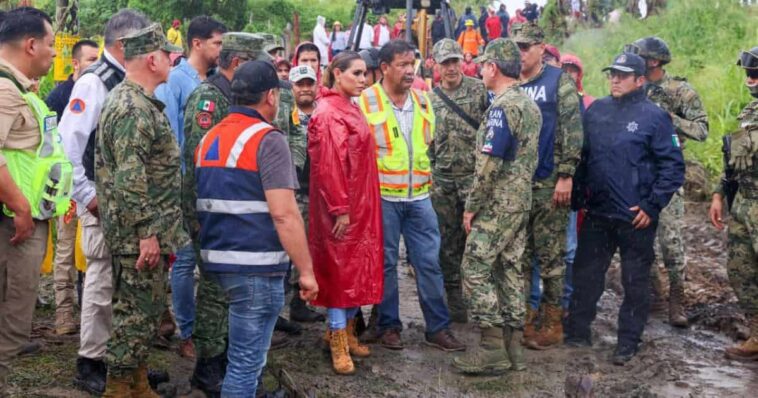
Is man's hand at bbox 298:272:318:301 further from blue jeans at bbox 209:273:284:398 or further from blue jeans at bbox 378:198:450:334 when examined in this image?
blue jeans at bbox 378:198:450:334

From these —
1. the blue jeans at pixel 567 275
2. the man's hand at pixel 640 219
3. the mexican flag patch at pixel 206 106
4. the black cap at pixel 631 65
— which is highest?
the black cap at pixel 631 65

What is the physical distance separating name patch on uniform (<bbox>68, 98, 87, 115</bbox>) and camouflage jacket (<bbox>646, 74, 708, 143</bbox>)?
4364 millimetres

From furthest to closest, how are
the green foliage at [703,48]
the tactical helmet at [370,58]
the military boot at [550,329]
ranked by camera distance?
the green foliage at [703,48] < the tactical helmet at [370,58] < the military boot at [550,329]

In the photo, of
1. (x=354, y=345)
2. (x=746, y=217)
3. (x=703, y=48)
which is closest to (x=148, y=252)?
(x=354, y=345)

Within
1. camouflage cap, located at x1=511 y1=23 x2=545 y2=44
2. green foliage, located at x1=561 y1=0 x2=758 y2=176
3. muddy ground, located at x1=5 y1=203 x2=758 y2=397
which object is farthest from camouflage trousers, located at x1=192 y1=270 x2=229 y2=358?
green foliage, located at x1=561 y1=0 x2=758 y2=176

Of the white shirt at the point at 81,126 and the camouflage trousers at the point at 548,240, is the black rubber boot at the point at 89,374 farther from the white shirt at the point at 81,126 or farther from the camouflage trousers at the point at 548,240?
the camouflage trousers at the point at 548,240

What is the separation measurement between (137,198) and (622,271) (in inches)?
137

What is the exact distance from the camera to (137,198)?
416 cm

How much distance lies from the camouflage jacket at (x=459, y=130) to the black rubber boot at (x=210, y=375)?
2.57 meters

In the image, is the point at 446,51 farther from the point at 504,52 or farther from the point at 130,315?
the point at 130,315

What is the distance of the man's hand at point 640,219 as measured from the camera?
5.61m

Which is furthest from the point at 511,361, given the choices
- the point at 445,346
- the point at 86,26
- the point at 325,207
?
the point at 86,26

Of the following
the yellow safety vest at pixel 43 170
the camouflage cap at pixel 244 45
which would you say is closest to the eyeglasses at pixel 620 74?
the camouflage cap at pixel 244 45

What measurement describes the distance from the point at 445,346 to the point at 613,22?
737 inches
